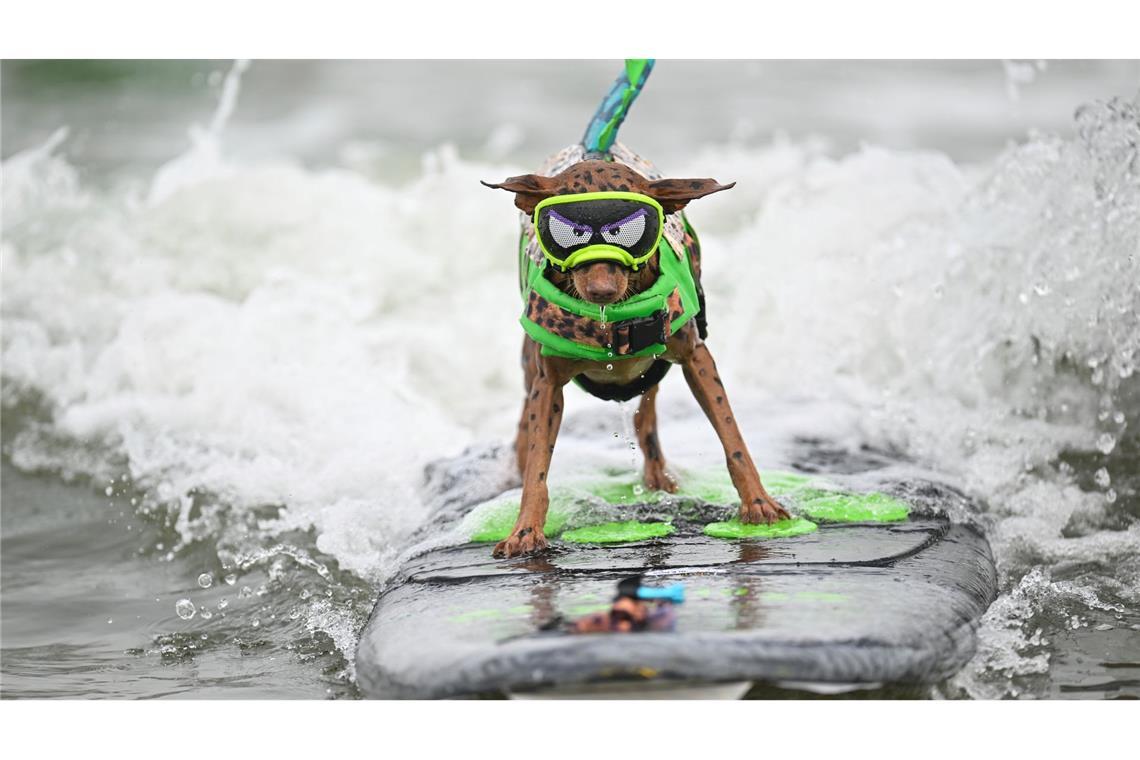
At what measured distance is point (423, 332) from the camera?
9.08 m

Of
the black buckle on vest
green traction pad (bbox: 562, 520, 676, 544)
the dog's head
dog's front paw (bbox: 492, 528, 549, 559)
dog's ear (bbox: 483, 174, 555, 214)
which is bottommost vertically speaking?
green traction pad (bbox: 562, 520, 676, 544)

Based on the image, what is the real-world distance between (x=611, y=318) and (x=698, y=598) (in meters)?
1.03

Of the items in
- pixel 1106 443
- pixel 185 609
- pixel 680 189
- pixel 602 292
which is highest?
pixel 680 189

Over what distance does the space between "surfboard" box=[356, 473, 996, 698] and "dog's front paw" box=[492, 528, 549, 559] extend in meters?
0.04

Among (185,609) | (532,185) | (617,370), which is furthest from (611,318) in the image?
(185,609)

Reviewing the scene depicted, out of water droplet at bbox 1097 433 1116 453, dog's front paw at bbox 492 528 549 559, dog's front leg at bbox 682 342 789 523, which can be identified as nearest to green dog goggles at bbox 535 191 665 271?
dog's front leg at bbox 682 342 789 523

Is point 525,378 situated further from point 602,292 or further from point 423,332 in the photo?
point 423,332

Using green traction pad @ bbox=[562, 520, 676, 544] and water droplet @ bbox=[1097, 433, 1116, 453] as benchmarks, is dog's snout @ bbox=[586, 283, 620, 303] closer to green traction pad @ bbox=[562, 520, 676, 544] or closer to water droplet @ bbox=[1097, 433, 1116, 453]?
green traction pad @ bbox=[562, 520, 676, 544]

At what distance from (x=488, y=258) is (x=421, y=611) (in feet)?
20.4

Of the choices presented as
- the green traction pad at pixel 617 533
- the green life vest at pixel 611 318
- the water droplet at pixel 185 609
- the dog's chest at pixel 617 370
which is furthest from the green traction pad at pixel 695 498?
the water droplet at pixel 185 609

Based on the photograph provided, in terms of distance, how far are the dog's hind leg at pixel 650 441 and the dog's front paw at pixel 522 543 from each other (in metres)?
0.90

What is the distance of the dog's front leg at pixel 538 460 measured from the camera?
14.6 feet

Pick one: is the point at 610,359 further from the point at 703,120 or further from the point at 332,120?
the point at 332,120

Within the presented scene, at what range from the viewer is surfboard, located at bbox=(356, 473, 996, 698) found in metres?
3.12
